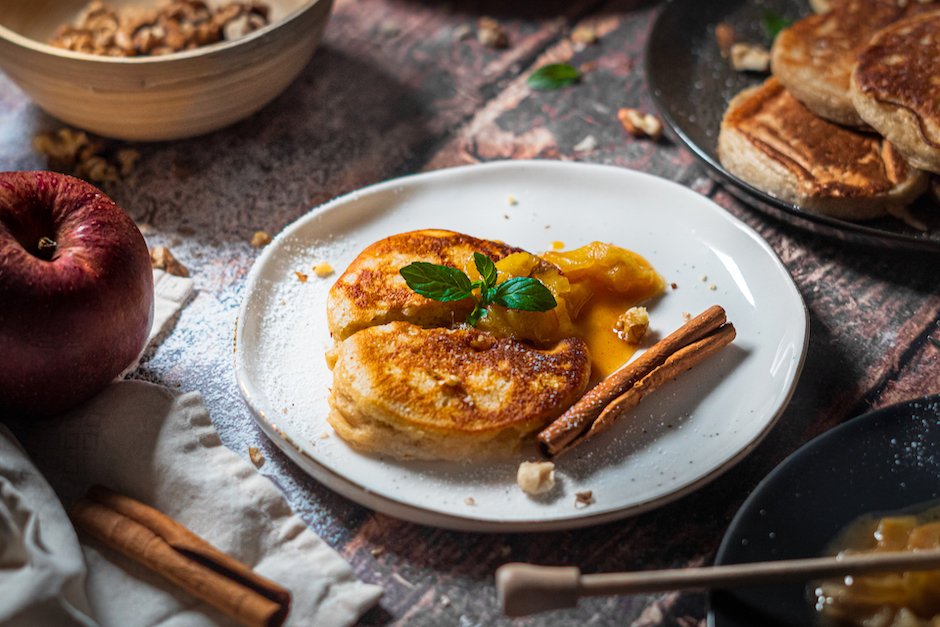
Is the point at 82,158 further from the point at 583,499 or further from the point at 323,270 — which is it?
the point at 583,499

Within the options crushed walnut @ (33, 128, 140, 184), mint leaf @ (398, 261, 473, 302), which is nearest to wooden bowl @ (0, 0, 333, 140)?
crushed walnut @ (33, 128, 140, 184)

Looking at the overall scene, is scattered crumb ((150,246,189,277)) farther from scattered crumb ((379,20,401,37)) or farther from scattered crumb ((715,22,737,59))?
scattered crumb ((715,22,737,59))

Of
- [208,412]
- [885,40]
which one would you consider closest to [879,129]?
[885,40]

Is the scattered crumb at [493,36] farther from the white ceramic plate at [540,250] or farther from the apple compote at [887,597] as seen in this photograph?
the apple compote at [887,597]

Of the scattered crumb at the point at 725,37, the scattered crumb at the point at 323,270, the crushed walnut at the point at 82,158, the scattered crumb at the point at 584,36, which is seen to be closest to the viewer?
the scattered crumb at the point at 323,270

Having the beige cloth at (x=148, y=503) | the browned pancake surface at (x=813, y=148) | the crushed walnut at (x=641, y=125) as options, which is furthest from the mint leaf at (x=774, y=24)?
the beige cloth at (x=148, y=503)
